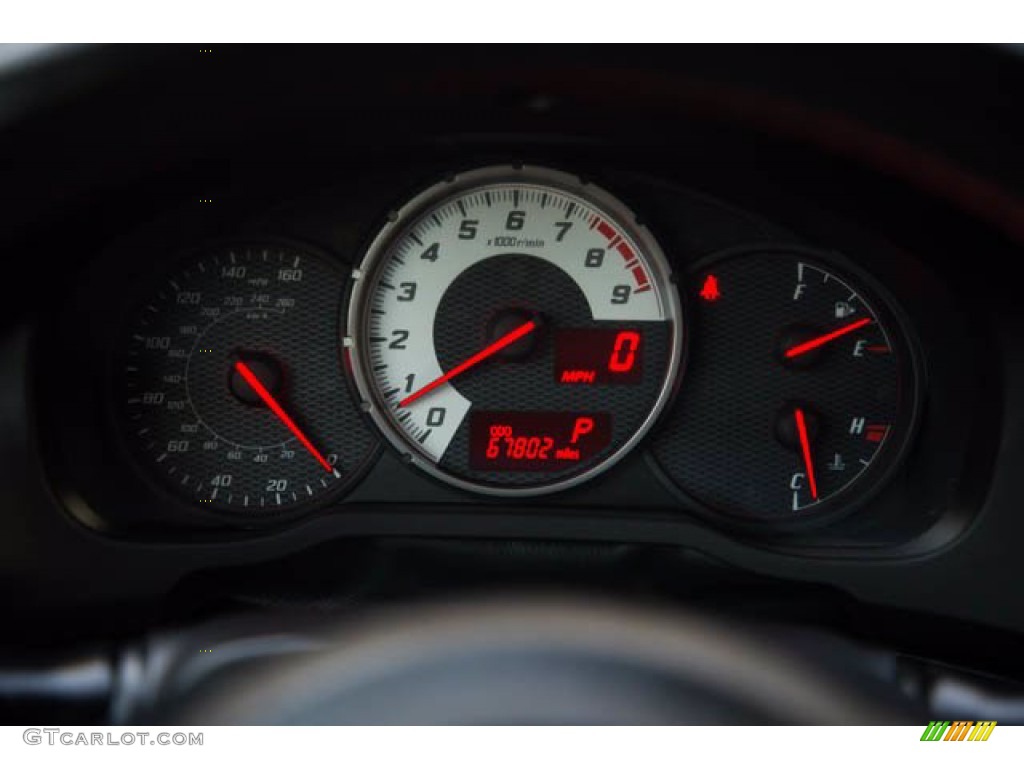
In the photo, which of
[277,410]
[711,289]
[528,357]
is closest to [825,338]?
[711,289]

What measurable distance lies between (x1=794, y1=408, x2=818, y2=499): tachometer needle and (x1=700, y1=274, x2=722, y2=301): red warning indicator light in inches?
11.7

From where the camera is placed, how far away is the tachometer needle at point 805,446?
2.43 meters

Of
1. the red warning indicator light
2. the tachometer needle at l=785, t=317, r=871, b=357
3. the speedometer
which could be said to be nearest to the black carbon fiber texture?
the speedometer

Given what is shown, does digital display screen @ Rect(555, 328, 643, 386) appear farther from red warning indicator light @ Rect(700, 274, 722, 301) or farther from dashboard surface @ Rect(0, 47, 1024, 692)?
red warning indicator light @ Rect(700, 274, 722, 301)

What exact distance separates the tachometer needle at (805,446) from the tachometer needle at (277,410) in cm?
100

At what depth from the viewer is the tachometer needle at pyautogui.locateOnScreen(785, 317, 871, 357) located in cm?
243

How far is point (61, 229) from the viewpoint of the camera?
177cm

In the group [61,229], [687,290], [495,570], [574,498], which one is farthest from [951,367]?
[61,229]

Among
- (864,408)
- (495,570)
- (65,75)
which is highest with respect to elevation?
(65,75)

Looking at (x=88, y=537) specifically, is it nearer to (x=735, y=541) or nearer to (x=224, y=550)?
(x=224, y=550)

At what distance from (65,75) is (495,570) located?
132 centimetres

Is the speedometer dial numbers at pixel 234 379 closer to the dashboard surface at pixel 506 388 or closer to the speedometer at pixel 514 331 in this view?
the dashboard surface at pixel 506 388

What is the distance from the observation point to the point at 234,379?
2.46m

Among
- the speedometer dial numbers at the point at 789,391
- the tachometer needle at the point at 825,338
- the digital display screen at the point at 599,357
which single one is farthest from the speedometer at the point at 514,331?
the tachometer needle at the point at 825,338
